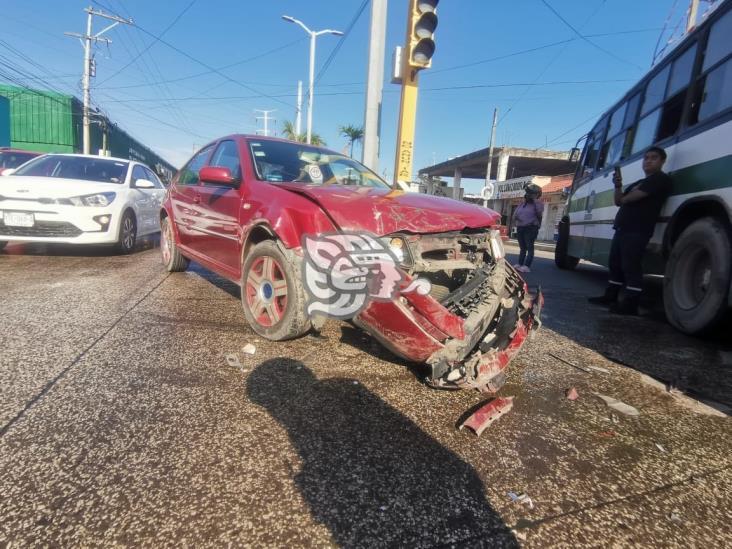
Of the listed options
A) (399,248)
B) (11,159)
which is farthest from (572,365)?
(11,159)

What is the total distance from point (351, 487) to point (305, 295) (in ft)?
4.12

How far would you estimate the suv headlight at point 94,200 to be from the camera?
16.8 ft

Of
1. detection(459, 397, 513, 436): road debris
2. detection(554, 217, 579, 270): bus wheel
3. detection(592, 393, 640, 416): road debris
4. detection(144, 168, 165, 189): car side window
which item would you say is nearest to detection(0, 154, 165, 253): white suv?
detection(144, 168, 165, 189): car side window

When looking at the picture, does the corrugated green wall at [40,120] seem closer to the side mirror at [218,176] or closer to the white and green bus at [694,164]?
the side mirror at [218,176]

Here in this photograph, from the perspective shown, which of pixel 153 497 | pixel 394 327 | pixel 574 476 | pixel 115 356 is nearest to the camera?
pixel 153 497

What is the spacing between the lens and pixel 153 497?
4.48ft

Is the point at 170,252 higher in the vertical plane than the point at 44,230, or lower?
lower

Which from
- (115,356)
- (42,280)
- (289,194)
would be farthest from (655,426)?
(42,280)

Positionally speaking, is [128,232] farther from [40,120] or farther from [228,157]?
[40,120]

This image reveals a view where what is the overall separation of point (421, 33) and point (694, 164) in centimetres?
346

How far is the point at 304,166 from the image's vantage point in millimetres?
3420

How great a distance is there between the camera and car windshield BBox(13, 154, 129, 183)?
18.5 feet

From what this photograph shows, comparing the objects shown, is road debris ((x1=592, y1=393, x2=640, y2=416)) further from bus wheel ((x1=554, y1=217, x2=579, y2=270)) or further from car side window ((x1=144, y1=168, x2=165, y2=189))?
car side window ((x1=144, y1=168, x2=165, y2=189))

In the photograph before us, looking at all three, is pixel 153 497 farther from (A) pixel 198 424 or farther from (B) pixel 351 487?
(B) pixel 351 487
